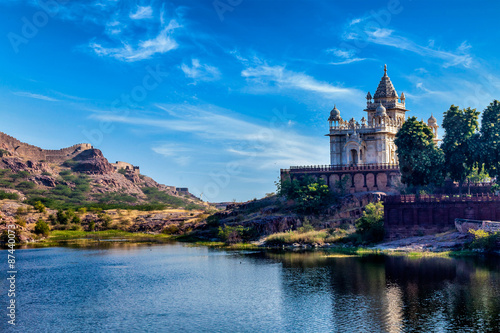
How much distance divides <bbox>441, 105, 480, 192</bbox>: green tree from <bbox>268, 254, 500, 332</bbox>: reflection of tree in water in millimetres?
22008

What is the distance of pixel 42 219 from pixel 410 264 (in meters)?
85.5

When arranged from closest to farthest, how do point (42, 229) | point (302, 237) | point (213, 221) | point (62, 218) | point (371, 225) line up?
point (371, 225)
point (302, 237)
point (213, 221)
point (42, 229)
point (62, 218)

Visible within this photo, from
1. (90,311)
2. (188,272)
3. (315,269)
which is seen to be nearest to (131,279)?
(188,272)

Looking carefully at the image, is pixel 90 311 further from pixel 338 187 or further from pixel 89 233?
pixel 89 233

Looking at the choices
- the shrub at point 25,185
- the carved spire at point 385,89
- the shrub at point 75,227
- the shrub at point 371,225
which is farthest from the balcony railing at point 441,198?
the shrub at point 25,185

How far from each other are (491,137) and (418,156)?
392 inches

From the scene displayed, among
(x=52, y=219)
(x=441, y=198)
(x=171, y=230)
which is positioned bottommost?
(x=171, y=230)

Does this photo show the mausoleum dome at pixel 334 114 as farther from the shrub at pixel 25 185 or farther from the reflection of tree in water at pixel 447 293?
the shrub at pixel 25 185

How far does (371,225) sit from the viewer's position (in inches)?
3219

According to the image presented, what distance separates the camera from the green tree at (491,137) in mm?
78875

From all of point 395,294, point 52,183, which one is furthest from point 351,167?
point 52,183

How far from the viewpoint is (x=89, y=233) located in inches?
4678

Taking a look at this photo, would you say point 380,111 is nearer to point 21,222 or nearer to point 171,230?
point 171,230

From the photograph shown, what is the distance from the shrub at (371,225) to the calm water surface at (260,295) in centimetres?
1319
